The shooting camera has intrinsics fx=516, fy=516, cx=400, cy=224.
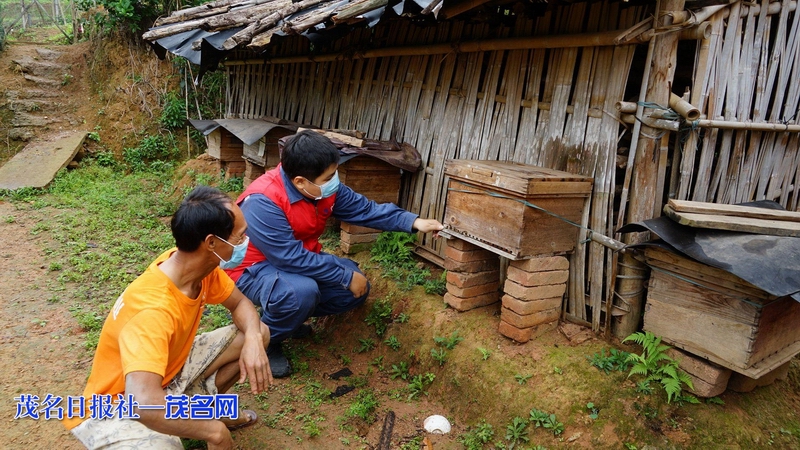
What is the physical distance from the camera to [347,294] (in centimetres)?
402

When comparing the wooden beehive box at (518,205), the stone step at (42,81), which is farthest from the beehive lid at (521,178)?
the stone step at (42,81)

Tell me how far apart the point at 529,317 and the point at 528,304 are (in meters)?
0.11

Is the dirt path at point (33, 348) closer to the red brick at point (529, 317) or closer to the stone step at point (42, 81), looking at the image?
the red brick at point (529, 317)

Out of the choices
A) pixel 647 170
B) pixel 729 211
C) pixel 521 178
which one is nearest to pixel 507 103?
pixel 521 178

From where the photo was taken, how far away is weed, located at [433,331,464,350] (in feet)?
12.3

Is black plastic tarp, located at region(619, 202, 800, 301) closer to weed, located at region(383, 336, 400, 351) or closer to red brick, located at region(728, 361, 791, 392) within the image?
red brick, located at region(728, 361, 791, 392)

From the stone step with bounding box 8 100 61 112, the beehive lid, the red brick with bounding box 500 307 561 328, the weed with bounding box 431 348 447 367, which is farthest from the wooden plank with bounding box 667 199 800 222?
the stone step with bounding box 8 100 61 112

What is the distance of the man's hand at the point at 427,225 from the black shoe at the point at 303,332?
4.23 feet

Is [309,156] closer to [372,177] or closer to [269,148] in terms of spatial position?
[372,177]

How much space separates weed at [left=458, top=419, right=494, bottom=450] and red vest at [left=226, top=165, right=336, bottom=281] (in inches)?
71.5

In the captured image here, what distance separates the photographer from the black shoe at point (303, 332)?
14.2ft

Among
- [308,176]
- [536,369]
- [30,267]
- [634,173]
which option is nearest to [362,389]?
[536,369]

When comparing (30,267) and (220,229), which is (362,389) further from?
(30,267)

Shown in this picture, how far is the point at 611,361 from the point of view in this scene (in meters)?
3.32
